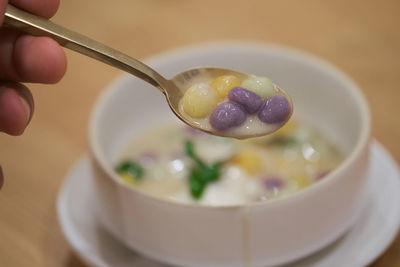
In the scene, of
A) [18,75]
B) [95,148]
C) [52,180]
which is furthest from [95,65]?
[18,75]

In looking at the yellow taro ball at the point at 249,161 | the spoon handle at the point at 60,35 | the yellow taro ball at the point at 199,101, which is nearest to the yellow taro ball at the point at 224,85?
the yellow taro ball at the point at 199,101

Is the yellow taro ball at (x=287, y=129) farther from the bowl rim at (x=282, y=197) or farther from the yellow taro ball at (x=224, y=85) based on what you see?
the yellow taro ball at (x=224, y=85)

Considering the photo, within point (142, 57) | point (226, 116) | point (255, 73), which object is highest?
point (226, 116)

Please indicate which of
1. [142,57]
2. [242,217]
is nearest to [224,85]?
[242,217]

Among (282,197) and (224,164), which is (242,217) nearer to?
(282,197)

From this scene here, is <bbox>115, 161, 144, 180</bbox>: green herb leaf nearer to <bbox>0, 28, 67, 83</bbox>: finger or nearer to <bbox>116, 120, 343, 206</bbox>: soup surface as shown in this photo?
<bbox>116, 120, 343, 206</bbox>: soup surface

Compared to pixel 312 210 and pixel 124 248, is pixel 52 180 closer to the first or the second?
pixel 124 248
